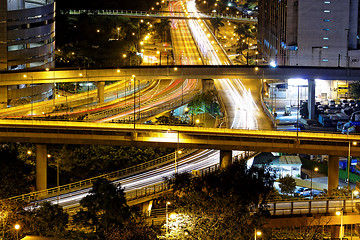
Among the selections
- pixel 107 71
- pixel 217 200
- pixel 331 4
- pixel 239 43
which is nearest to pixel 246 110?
pixel 107 71

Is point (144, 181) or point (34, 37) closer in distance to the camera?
point (144, 181)

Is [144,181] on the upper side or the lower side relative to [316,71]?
lower

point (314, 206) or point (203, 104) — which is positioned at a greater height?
point (203, 104)

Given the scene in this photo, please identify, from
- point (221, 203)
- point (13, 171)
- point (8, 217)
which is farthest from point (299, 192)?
point (8, 217)

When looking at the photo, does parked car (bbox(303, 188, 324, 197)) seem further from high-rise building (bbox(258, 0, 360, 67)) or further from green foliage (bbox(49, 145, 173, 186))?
high-rise building (bbox(258, 0, 360, 67))

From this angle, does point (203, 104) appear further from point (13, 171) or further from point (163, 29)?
point (163, 29)

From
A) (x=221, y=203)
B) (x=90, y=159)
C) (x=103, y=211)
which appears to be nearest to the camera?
(x=221, y=203)

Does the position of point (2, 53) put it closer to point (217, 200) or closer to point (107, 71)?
point (107, 71)
